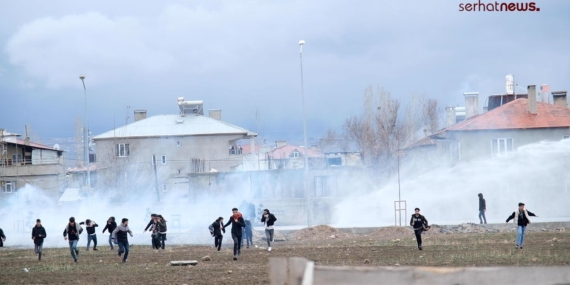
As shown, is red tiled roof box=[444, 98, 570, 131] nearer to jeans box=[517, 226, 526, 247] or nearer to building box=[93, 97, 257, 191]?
building box=[93, 97, 257, 191]

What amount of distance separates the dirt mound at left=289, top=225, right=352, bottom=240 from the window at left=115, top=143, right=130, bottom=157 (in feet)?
140

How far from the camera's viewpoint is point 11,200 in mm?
71688

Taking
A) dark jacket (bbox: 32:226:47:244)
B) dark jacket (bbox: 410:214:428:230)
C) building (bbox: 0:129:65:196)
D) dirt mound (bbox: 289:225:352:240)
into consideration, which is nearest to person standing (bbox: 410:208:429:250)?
dark jacket (bbox: 410:214:428:230)

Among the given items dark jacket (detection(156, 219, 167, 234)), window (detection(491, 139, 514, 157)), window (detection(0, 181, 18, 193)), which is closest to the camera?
dark jacket (detection(156, 219, 167, 234))

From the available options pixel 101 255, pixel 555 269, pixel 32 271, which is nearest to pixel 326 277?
pixel 555 269

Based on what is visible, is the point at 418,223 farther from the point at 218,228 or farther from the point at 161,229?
the point at 161,229

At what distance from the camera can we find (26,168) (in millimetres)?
78812

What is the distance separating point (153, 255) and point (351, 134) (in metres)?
76.8

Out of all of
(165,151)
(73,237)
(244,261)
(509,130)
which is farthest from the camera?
(165,151)

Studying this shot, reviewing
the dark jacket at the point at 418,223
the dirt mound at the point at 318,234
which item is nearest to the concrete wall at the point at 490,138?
the dirt mound at the point at 318,234

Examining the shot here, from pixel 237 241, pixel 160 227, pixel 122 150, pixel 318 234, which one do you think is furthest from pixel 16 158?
pixel 237 241

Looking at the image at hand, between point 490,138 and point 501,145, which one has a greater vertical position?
point 490,138

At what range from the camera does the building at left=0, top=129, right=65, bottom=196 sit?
7719cm

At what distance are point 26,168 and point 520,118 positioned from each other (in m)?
44.9
